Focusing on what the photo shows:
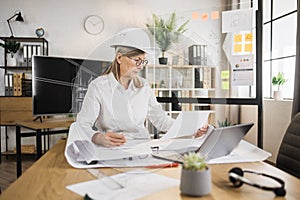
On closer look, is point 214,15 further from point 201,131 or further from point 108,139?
point 108,139

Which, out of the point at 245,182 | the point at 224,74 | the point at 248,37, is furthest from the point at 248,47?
the point at 245,182

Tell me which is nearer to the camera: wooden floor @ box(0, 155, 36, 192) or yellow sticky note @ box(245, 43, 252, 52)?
yellow sticky note @ box(245, 43, 252, 52)

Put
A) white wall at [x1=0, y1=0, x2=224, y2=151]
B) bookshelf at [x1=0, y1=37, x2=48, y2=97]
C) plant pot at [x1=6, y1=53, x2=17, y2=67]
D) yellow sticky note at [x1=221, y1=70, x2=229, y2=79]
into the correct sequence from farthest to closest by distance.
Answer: white wall at [x1=0, y1=0, x2=224, y2=151], plant pot at [x1=6, y1=53, x2=17, y2=67], bookshelf at [x1=0, y1=37, x2=48, y2=97], yellow sticky note at [x1=221, y1=70, x2=229, y2=79]

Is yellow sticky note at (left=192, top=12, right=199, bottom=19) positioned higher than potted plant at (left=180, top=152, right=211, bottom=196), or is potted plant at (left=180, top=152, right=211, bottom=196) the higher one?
yellow sticky note at (left=192, top=12, right=199, bottom=19)

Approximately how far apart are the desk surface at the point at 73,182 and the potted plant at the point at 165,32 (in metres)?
0.53

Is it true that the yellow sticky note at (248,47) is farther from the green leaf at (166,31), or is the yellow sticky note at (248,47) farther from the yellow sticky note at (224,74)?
the green leaf at (166,31)

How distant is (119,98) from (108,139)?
13cm

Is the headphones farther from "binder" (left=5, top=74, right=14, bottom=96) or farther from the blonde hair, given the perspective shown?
"binder" (left=5, top=74, right=14, bottom=96)

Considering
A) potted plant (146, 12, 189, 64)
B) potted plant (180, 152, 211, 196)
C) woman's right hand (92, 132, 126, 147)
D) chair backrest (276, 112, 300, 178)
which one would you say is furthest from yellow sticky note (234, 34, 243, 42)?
potted plant (180, 152, 211, 196)

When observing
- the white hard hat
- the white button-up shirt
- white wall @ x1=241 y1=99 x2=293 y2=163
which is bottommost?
white wall @ x1=241 y1=99 x2=293 y2=163

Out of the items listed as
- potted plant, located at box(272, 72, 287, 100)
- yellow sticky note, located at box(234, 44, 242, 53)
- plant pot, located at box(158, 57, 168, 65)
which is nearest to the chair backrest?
plant pot, located at box(158, 57, 168, 65)

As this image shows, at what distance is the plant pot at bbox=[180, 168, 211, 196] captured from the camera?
27.6 inches

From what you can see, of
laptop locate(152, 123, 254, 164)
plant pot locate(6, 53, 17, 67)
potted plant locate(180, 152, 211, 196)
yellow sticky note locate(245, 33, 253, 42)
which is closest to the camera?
potted plant locate(180, 152, 211, 196)

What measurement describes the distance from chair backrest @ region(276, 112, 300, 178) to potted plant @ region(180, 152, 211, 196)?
0.64m
